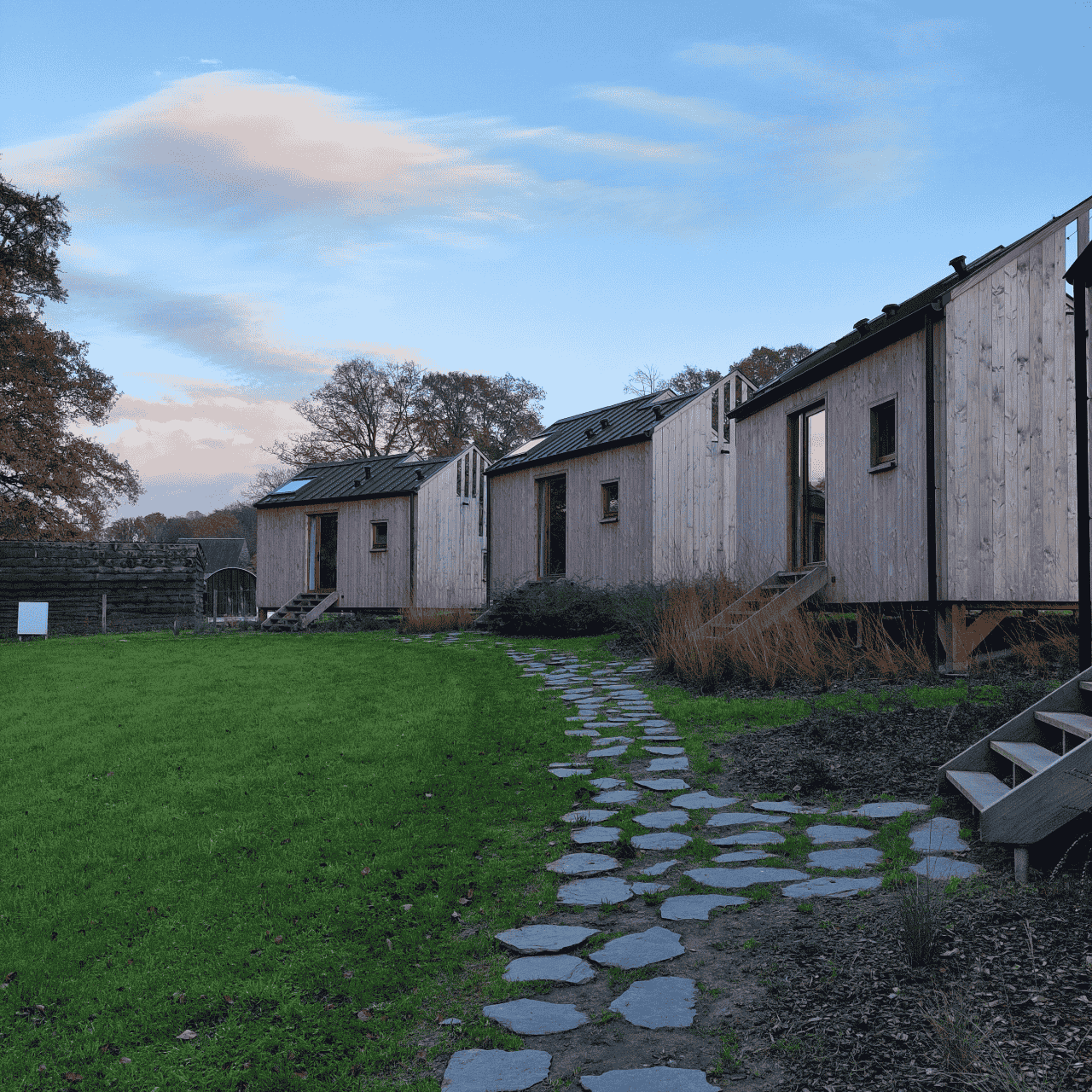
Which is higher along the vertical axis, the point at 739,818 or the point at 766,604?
the point at 766,604

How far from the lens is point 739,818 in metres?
3.94

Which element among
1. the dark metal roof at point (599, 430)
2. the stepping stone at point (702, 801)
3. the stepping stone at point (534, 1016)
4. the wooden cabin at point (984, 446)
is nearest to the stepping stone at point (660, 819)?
the stepping stone at point (702, 801)

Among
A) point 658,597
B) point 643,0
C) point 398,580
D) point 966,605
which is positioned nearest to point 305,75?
point 643,0

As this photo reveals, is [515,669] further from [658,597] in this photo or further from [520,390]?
[520,390]

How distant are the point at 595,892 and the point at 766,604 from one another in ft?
21.4

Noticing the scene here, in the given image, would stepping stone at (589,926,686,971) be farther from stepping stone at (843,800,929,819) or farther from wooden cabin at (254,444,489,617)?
wooden cabin at (254,444,489,617)

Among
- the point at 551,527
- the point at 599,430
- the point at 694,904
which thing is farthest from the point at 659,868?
the point at 551,527

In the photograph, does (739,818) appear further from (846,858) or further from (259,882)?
(259,882)

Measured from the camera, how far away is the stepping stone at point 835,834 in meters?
3.51

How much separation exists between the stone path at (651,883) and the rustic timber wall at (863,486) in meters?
4.04

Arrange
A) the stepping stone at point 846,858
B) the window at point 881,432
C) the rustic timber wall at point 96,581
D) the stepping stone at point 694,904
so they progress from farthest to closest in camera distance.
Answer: the rustic timber wall at point 96,581 → the window at point 881,432 → the stepping stone at point 846,858 → the stepping stone at point 694,904

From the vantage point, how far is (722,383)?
50.9 ft

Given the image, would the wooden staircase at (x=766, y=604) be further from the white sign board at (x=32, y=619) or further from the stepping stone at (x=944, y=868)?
the white sign board at (x=32, y=619)

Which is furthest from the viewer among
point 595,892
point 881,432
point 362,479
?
point 362,479
